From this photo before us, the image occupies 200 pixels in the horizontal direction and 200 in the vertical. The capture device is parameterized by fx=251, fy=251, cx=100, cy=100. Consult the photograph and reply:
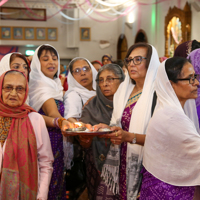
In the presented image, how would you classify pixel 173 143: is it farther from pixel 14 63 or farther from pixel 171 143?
pixel 14 63

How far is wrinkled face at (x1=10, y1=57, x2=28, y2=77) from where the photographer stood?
2491 mm

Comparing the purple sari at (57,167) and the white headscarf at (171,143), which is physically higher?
the white headscarf at (171,143)

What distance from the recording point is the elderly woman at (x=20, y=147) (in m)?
1.77

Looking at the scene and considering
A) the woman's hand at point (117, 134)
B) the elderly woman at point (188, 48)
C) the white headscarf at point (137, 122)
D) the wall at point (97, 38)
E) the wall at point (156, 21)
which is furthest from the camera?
the wall at point (97, 38)

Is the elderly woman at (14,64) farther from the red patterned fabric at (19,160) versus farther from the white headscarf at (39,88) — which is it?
the red patterned fabric at (19,160)

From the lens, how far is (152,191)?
1.57 metres

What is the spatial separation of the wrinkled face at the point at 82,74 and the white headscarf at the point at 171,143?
4.34 ft

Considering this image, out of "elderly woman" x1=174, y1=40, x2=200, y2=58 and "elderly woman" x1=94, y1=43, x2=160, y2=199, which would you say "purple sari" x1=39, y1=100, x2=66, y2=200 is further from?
"elderly woman" x1=174, y1=40, x2=200, y2=58

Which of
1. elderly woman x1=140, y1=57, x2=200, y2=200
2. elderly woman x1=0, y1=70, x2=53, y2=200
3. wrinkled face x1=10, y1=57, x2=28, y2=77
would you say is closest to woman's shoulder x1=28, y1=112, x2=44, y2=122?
elderly woman x1=0, y1=70, x2=53, y2=200

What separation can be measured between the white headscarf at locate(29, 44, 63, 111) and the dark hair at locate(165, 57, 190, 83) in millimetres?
1291

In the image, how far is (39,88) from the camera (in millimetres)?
2543

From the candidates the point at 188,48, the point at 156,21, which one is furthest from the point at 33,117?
the point at 156,21

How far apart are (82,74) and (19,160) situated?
1285mm

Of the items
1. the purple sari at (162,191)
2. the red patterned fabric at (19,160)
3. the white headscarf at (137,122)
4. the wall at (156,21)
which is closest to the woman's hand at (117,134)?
the white headscarf at (137,122)
